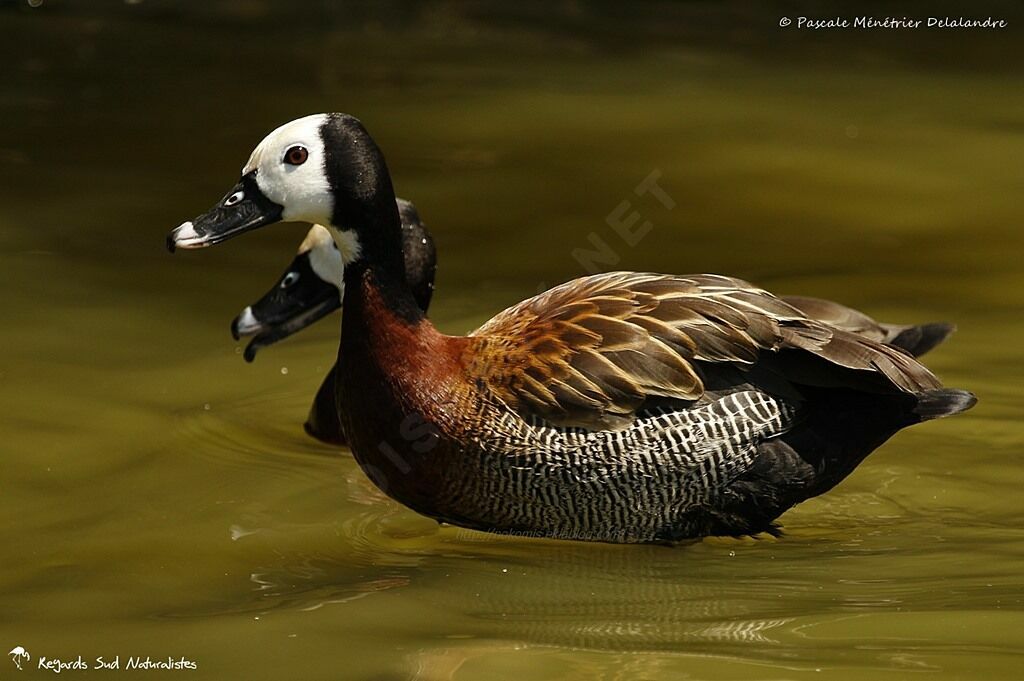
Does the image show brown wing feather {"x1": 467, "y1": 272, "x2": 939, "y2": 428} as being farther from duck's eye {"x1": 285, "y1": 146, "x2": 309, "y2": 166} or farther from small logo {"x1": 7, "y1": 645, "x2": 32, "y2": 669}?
small logo {"x1": 7, "y1": 645, "x2": 32, "y2": 669}

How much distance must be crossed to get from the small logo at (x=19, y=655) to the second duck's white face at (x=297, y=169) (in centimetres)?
185

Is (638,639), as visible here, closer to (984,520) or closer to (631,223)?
(984,520)

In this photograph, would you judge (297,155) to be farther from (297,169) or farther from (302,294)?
(302,294)

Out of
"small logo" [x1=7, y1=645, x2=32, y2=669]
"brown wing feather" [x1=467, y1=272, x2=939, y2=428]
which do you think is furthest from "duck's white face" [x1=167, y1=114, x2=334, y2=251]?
"small logo" [x1=7, y1=645, x2=32, y2=669]

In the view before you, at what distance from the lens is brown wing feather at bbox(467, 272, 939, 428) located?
5.73 metres

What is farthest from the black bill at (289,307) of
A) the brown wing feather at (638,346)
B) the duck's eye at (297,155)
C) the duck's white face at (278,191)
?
the duck's eye at (297,155)

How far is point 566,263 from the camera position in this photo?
30.9 ft

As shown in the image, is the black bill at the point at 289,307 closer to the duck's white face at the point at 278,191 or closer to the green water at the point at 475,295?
the green water at the point at 475,295

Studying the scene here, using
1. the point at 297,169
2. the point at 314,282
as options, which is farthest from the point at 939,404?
the point at 314,282

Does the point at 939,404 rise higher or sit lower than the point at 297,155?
lower

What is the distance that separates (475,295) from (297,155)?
326 centimetres

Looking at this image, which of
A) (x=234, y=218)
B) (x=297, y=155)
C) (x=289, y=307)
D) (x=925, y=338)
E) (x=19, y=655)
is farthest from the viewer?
(x=289, y=307)

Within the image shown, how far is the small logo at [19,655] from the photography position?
466 centimetres

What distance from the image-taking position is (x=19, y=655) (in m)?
4.69
